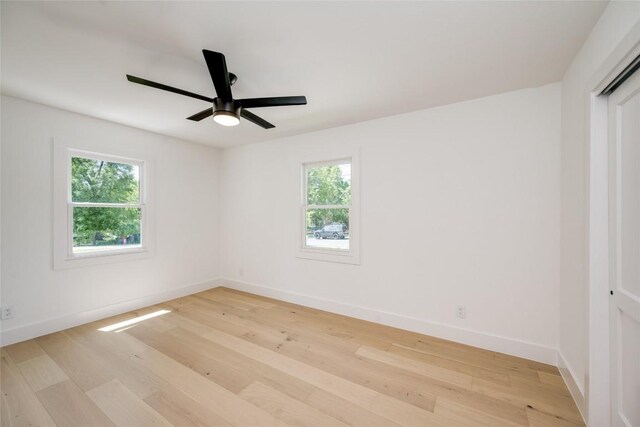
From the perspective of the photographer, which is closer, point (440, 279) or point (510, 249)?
point (510, 249)

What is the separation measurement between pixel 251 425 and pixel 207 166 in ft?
12.9

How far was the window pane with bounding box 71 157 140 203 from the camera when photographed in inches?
123

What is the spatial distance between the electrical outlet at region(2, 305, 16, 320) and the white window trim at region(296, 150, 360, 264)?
305 cm

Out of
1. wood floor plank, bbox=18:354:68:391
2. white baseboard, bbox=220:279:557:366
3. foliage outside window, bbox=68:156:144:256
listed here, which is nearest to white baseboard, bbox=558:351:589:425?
white baseboard, bbox=220:279:557:366

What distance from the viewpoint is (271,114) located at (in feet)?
9.94

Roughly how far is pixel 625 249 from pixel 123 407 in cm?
323

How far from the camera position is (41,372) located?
2.14 m

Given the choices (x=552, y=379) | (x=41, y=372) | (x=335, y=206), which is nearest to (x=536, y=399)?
(x=552, y=379)

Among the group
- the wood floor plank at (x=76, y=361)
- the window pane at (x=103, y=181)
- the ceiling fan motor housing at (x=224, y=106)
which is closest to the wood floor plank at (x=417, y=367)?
the wood floor plank at (x=76, y=361)

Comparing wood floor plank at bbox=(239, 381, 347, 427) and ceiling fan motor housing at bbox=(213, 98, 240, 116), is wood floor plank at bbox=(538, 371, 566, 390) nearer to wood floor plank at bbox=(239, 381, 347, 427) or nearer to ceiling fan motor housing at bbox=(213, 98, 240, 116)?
wood floor plank at bbox=(239, 381, 347, 427)

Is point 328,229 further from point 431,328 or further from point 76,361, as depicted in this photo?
point 76,361

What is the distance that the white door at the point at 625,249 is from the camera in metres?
1.33

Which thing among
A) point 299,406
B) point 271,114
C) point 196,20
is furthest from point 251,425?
point 271,114

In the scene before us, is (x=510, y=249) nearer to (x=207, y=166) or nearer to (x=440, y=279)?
(x=440, y=279)
